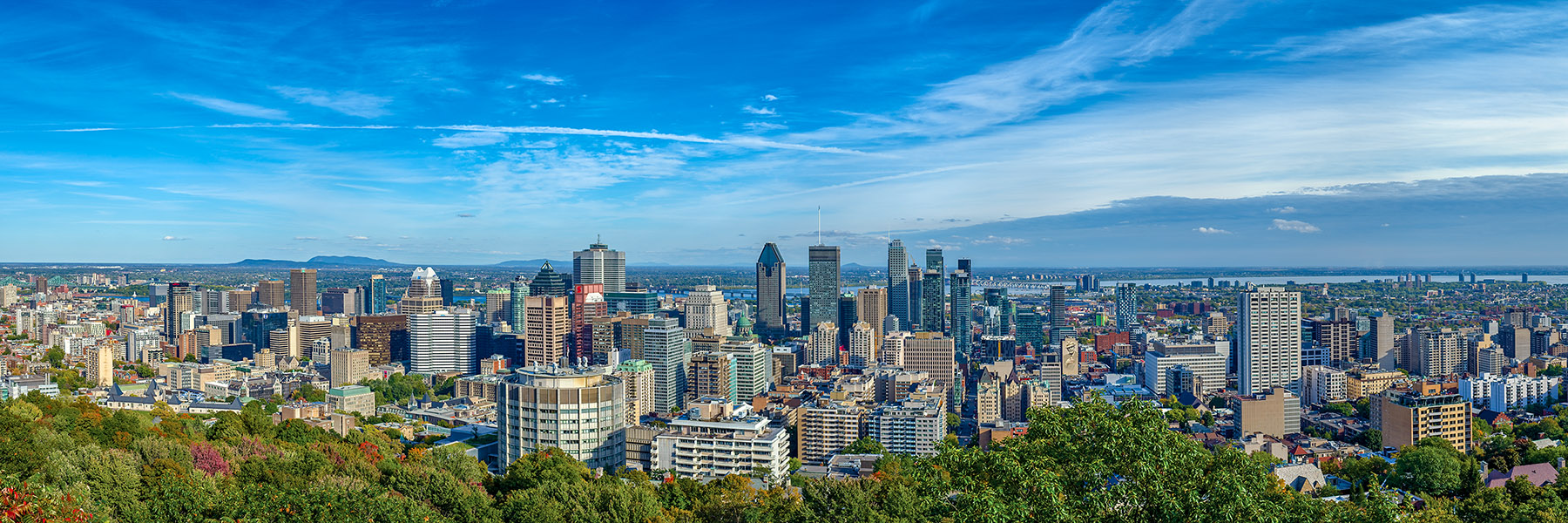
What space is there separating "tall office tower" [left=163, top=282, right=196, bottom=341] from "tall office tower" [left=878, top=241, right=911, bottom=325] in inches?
2184

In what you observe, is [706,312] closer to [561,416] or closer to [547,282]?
[547,282]

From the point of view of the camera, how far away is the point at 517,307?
78.6 meters

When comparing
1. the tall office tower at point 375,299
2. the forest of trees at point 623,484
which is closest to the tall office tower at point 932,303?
the tall office tower at point 375,299

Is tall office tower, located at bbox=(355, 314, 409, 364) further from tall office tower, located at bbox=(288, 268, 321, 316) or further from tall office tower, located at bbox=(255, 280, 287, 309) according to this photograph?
tall office tower, located at bbox=(255, 280, 287, 309)

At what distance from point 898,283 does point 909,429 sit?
56796mm

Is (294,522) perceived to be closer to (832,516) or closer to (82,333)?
(832,516)

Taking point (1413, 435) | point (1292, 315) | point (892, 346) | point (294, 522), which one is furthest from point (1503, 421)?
point (294, 522)

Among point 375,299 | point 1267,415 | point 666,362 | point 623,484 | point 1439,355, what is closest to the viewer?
point 623,484

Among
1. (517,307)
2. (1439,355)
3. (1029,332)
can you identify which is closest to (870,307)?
(1029,332)

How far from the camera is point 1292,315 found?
49.4 m

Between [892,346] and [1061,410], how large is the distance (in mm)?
56028

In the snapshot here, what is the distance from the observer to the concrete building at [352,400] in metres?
43.3

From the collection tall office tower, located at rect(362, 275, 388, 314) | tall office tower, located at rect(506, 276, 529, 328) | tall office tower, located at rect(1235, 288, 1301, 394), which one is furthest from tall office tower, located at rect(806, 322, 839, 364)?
tall office tower, located at rect(362, 275, 388, 314)

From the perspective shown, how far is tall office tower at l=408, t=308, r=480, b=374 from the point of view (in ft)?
200
